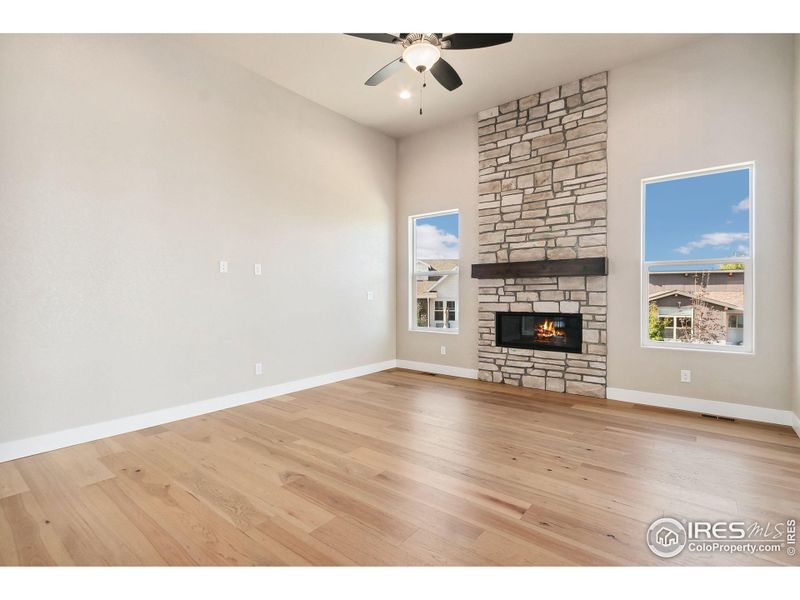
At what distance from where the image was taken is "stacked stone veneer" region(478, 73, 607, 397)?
4.16 m

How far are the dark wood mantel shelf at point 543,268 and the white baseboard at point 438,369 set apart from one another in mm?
1242

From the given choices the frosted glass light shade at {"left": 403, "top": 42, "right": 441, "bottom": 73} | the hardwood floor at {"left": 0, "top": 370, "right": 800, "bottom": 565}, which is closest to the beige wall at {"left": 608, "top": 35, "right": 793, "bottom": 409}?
the hardwood floor at {"left": 0, "top": 370, "right": 800, "bottom": 565}

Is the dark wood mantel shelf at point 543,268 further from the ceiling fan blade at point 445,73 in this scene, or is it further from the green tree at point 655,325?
the ceiling fan blade at point 445,73

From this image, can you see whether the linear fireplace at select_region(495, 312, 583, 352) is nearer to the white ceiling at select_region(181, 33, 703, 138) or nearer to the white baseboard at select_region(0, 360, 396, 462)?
the white baseboard at select_region(0, 360, 396, 462)

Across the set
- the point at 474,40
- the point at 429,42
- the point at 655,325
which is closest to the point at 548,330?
the point at 655,325

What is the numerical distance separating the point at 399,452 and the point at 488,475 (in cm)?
65

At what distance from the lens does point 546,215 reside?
448cm

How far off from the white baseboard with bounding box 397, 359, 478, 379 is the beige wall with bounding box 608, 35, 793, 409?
1.64m

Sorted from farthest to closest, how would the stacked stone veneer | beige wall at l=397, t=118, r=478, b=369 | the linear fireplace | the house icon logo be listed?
1. beige wall at l=397, t=118, r=478, b=369
2. the linear fireplace
3. the stacked stone veneer
4. the house icon logo

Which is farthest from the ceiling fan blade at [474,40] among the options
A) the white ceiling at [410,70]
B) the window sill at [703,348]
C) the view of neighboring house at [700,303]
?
the window sill at [703,348]

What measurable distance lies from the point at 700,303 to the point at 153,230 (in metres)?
4.90

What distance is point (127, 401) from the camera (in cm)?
321

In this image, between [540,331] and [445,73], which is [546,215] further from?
[445,73]

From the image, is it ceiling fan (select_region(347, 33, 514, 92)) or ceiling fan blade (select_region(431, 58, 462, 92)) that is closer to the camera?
ceiling fan (select_region(347, 33, 514, 92))
